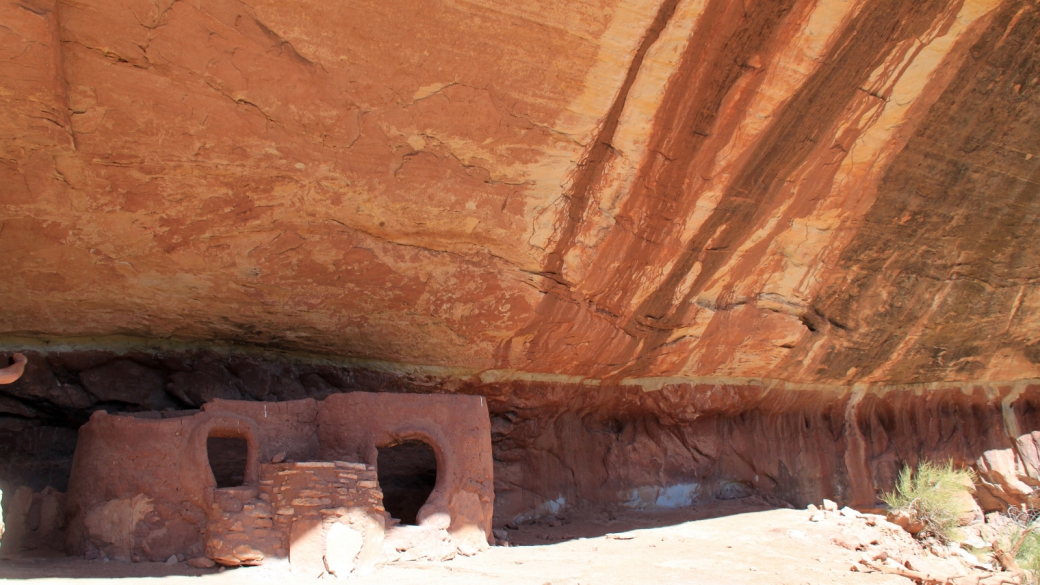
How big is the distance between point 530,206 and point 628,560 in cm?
267

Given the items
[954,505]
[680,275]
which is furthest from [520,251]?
[954,505]

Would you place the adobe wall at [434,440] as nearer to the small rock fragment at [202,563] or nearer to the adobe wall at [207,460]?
the adobe wall at [207,460]

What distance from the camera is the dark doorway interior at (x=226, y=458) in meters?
6.71

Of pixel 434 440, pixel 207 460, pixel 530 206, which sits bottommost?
pixel 207 460

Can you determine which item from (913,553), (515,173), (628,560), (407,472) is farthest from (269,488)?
(913,553)

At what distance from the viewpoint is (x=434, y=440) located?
19.1ft

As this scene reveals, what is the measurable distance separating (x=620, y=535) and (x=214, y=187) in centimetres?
431

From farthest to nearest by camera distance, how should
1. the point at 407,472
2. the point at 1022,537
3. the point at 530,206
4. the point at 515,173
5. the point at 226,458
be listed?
the point at 1022,537
the point at 407,472
the point at 226,458
the point at 530,206
the point at 515,173

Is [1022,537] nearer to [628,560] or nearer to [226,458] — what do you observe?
[628,560]

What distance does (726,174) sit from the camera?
6.04 metres

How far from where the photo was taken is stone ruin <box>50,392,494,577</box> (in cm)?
490

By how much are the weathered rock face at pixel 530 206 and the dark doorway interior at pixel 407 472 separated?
64 centimetres

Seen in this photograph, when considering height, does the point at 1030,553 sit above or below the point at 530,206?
below

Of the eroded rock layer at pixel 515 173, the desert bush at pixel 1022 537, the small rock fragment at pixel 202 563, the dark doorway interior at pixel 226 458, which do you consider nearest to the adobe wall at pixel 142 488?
the small rock fragment at pixel 202 563
